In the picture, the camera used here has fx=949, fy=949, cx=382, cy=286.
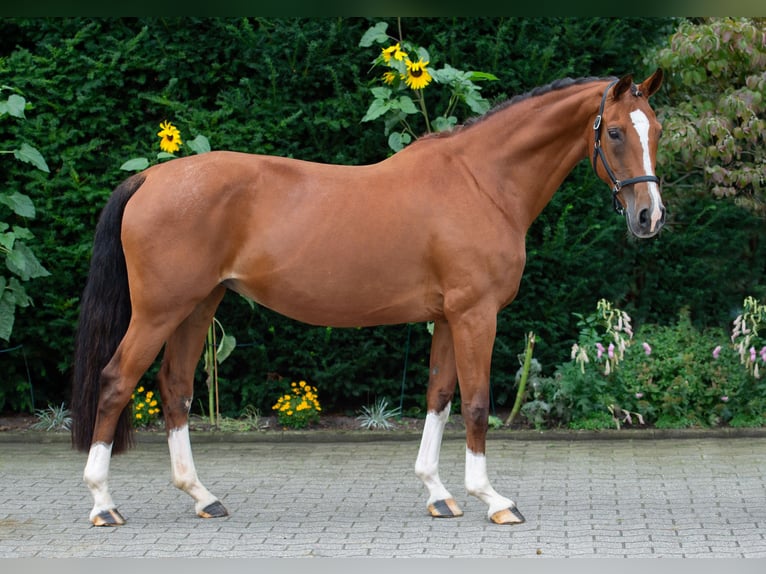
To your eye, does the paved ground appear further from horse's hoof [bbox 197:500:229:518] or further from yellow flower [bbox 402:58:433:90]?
yellow flower [bbox 402:58:433:90]

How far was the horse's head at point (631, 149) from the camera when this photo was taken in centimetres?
430

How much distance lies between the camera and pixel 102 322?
15.5 ft

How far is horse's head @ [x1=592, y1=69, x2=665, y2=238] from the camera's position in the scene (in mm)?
4305

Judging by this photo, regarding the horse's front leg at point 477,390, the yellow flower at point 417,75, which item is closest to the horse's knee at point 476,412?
the horse's front leg at point 477,390

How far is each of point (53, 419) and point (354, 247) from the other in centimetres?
360

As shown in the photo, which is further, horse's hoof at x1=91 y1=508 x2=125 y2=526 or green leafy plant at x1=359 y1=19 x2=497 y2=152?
green leafy plant at x1=359 y1=19 x2=497 y2=152

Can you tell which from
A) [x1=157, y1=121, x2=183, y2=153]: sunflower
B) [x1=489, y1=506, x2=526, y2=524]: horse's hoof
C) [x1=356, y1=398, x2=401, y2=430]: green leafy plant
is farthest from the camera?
[x1=356, y1=398, x2=401, y2=430]: green leafy plant

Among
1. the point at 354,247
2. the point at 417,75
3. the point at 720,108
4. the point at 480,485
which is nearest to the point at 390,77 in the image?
the point at 417,75

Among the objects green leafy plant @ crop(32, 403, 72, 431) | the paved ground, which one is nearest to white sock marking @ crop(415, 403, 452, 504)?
the paved ground

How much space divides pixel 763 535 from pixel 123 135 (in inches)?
202

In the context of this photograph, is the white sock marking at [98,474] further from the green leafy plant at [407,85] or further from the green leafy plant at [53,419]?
the green leafy plant at [407,85]

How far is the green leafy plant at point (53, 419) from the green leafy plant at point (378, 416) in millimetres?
2193

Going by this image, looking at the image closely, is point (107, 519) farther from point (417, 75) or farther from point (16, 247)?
point (417, 75)

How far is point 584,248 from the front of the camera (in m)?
7.00
